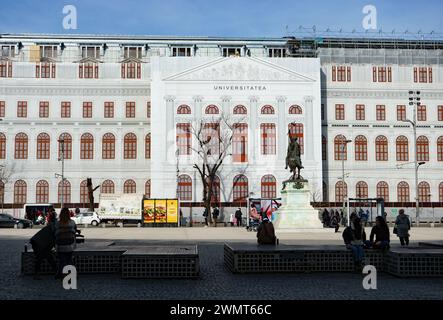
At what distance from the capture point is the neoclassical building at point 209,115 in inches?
2506

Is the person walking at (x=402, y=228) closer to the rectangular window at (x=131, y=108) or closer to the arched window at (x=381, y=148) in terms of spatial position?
the arched window at (x=381, y=148)

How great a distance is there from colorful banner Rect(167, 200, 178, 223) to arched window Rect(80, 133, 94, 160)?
16.4m

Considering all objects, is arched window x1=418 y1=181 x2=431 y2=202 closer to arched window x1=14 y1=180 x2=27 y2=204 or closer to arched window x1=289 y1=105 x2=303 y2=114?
arched window x1=289 y1=105 x2=303 y2=114

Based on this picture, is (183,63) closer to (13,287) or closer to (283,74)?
(283,74)

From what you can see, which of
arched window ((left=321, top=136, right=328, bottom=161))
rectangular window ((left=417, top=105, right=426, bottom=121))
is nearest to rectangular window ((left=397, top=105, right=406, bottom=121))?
rectangular window ((left=417, top=105, right=426, bottom=121))

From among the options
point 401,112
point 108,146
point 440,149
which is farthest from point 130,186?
point 440,149

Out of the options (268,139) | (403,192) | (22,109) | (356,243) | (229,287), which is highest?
(22,109)

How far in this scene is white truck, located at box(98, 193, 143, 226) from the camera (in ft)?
183

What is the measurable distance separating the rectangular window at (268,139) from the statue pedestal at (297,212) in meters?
25.8

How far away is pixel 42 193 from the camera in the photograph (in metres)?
65.1

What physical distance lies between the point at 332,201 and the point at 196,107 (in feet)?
57.3

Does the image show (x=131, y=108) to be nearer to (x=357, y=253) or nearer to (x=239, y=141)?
(x=239, y=141)

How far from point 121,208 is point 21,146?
1671cm

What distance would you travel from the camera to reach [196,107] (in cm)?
6412
